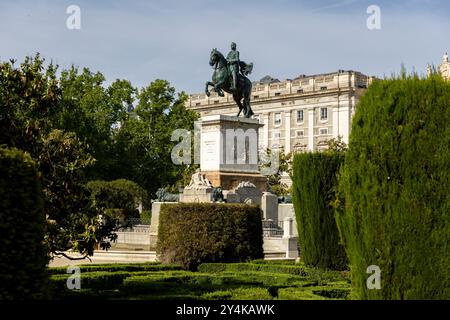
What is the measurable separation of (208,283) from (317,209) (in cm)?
448

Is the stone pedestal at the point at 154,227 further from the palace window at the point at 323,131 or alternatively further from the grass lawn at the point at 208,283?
the palace window at the point at 323,131

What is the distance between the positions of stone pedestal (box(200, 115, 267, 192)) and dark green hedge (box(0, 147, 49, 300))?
26868 millimetres

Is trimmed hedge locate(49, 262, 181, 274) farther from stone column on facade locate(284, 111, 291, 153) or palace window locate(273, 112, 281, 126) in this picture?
palace window locate(273, 112, 281, 126)

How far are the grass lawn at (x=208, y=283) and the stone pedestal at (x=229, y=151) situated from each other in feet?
54.0

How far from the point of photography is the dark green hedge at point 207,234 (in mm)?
21219

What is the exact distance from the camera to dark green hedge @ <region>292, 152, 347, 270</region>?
19236mm

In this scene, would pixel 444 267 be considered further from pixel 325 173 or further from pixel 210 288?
pixel 325 173

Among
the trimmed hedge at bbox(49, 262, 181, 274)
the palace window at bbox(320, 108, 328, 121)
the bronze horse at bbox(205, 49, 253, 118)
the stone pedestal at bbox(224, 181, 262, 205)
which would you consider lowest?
the trimmed hedge at bbox(49, 262, 181, 274)

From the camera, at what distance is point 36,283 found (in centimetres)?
969

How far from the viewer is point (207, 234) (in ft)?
70.4

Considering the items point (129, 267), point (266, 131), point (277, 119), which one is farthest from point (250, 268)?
point (266, 131)

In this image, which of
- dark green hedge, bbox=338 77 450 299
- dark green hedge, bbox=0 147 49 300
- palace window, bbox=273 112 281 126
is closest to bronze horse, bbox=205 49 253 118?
dark green hedge, bbox=338 77 450 299

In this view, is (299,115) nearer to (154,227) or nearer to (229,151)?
(229,151)
